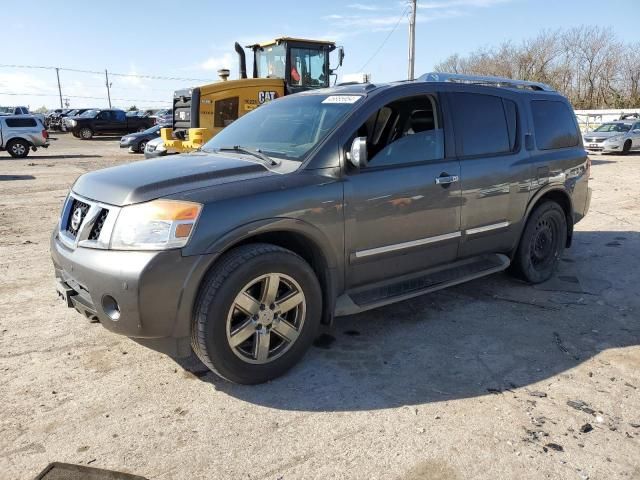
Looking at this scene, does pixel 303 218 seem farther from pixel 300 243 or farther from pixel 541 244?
pixel 541 244

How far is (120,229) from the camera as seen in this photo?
303cm

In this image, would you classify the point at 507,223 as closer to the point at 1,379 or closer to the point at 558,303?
the point at 558,303

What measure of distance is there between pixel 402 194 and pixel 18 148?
22340 millimetres

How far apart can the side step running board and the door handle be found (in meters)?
0.71

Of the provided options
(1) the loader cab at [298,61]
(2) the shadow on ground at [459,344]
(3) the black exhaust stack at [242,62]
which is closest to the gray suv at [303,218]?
(2) the shadow on ground at [459,344]

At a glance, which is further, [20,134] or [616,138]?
[616,138]

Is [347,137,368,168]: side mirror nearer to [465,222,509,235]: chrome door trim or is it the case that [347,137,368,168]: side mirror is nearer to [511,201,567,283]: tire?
[465,222,509,235]: chrome door trim

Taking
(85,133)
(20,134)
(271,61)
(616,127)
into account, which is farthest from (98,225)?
(85,133)

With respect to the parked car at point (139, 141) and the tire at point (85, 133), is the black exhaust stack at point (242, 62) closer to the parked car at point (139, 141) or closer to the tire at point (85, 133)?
the parked car at point (139, 141)

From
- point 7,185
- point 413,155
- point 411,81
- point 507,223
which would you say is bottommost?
point 7,185

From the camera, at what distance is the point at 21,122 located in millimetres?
21703

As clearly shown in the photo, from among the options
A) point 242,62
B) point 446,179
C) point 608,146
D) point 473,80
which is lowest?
point 608,146

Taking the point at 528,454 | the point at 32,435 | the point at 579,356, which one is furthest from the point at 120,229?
the point at 579,356

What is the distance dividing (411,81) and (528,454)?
2.91m
